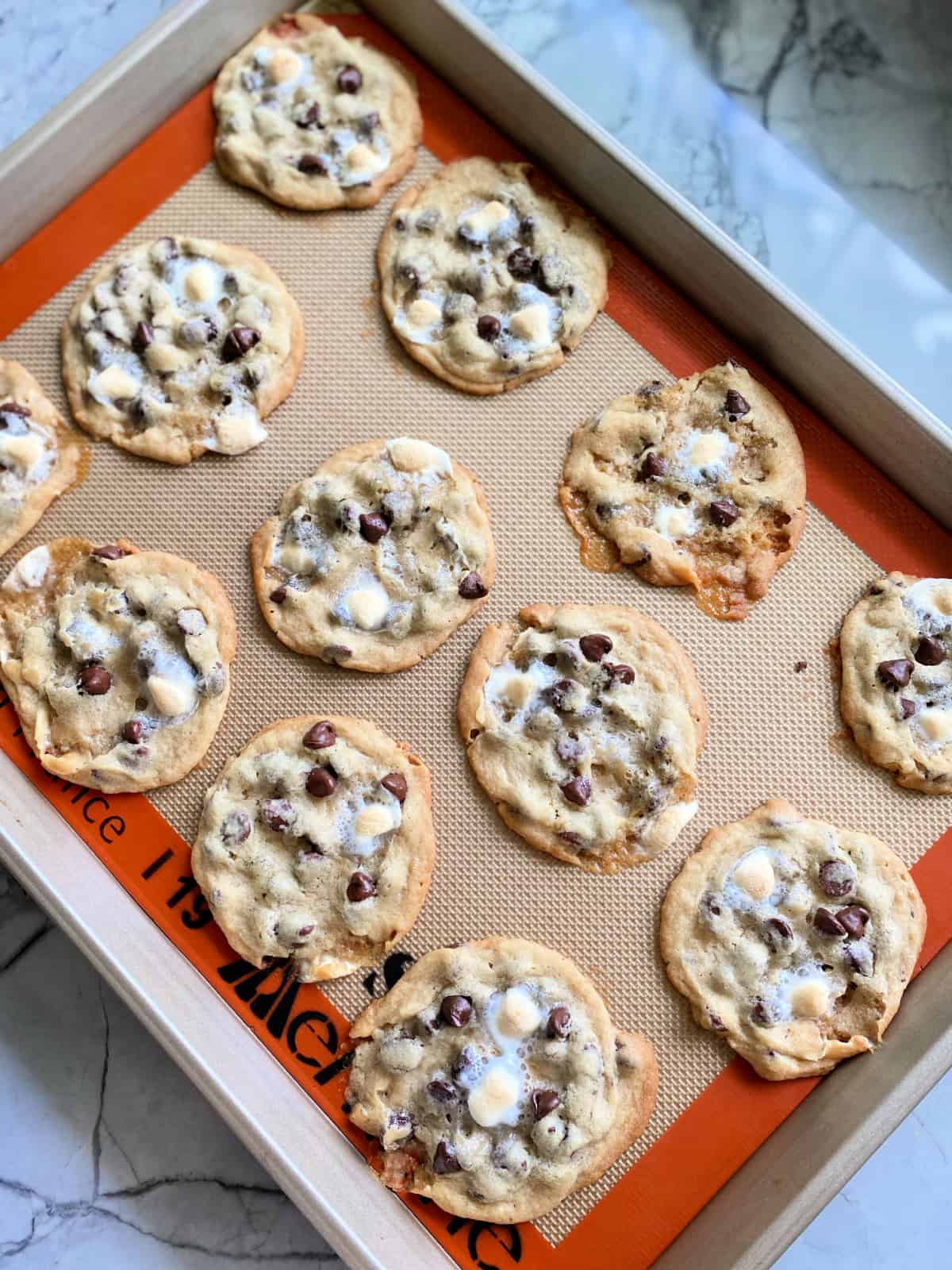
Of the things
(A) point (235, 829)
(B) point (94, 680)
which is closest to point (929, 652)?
(A) point (235, 829)

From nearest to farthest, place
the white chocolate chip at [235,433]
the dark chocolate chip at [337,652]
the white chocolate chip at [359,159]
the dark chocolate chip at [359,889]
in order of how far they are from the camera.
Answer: the dark chocolate chip at [359,889]
the dark chocolate chip at [337,652]
the white chocolate chip at [235,433]
the white chocolate chip at [359,159]

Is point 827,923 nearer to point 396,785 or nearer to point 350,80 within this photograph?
point 396,785

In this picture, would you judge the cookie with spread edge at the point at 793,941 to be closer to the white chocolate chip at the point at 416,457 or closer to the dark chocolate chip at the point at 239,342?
the white chocolate chip at the point at 416,457

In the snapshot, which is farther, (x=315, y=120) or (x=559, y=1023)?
(x=315, y=120)

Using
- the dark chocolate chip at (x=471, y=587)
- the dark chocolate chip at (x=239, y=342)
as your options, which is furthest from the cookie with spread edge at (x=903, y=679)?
the dark chocolate chip at (x=239, y=342)

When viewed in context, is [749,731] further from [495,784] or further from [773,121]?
[773,121]

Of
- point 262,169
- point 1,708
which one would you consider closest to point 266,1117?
point 1,708
